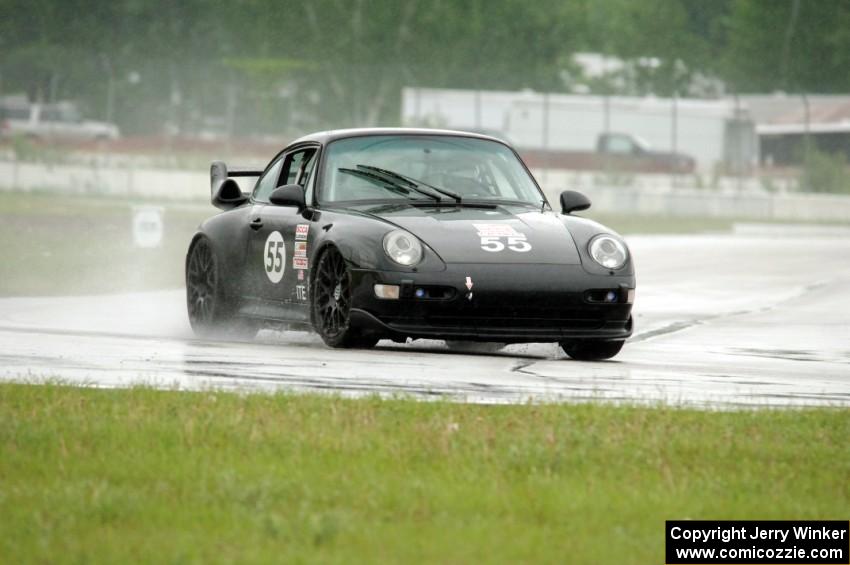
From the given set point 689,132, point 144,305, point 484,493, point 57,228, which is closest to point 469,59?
point 689,132

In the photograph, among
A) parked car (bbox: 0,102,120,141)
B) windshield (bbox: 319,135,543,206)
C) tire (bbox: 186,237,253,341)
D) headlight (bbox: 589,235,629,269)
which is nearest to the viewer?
headlight (bbox: 589,235,629,269)

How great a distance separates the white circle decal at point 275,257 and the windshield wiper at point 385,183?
61 centimetres

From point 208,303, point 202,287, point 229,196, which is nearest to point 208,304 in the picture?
point 208,303

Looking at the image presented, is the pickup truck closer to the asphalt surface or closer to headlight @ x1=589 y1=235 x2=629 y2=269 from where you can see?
the asphalt surface

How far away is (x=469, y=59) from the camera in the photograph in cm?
6838

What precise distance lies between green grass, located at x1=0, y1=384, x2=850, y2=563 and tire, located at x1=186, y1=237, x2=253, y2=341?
412 cm

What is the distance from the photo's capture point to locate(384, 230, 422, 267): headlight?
31.7ft

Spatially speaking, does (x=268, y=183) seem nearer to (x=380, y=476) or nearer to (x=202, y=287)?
(x=202, y=287)

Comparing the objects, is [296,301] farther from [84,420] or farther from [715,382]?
[84,420]

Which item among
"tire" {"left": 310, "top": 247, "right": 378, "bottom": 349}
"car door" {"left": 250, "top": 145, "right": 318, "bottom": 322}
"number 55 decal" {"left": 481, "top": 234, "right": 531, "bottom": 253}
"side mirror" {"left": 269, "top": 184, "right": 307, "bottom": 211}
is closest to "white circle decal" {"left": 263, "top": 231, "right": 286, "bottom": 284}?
"car door" {"left": 250, "top": 145, "right": 318, "bottom": 322}

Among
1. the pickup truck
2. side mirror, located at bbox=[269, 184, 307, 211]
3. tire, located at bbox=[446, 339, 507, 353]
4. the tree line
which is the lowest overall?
the pickup truck

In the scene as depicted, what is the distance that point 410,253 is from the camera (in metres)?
9.70

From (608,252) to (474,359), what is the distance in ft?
3.50

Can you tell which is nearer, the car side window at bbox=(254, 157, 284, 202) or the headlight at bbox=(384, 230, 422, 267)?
the headlight at bbox=(384, 230, 422, 267)
